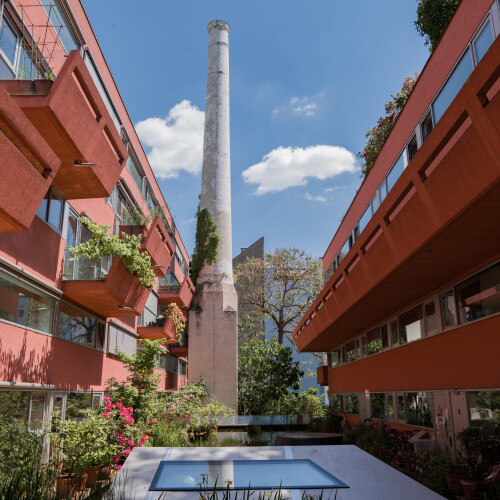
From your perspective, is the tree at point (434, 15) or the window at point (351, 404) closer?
the tree at point (434, 15)

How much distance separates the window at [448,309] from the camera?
1199cm

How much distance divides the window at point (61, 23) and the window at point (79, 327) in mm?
6796

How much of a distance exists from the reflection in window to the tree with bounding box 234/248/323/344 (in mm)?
27370

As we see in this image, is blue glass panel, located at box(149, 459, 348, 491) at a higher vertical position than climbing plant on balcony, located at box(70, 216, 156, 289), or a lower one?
lower

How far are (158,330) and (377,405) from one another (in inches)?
381

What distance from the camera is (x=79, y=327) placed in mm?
14656

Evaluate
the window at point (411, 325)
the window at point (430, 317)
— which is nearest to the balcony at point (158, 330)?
the window at point (411, 325)

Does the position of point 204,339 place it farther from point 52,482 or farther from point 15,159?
point 52,482

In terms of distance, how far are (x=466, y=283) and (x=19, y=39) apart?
10.7m

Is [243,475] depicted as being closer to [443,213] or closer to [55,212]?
[443,213]

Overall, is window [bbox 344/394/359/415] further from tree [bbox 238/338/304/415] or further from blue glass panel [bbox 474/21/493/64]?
blue glass panel [bbox 474/21/493/64]

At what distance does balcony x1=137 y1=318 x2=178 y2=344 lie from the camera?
22625 millimetres

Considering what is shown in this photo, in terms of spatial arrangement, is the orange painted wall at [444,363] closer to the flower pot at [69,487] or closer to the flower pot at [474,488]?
the flower pot at [474,488]

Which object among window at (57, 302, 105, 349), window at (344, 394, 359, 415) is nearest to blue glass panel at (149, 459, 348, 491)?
window at (57, 302, 105, 349)
